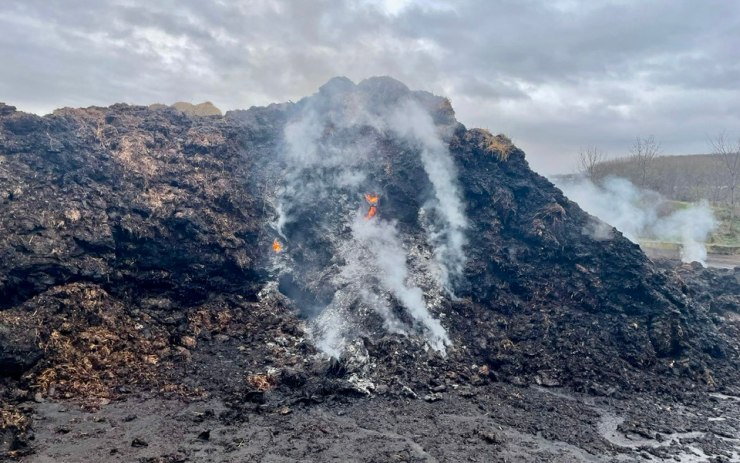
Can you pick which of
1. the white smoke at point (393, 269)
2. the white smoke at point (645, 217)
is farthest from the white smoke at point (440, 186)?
the white smoke at point (645, 217)

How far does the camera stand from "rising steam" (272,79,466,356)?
1628 cm

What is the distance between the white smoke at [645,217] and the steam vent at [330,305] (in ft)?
49.1

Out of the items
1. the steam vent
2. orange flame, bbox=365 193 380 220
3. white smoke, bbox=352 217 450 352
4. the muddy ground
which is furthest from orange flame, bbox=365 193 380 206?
the muddy ground

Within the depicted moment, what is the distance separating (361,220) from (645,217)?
35.6m

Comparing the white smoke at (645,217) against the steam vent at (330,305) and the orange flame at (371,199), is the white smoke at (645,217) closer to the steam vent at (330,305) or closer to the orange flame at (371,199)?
the steam vent at (330,305)

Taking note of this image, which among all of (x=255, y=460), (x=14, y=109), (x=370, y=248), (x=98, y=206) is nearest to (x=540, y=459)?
(x=255, y=460)

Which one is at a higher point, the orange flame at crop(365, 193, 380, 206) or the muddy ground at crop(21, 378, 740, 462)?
the orange flame at crop(365, 193, 380, 206)

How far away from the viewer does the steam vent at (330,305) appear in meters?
11.4

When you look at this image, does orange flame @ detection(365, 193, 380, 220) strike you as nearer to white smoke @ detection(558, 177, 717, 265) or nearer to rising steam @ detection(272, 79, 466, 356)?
rising steam @ detection(272, 79, 466, 356)

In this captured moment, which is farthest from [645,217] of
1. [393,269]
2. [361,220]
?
[393,269]

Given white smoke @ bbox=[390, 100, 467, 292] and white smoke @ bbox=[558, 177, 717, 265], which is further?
white smoke @ bbox=[558, 177, 717, 265]

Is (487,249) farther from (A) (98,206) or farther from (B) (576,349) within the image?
(A) (98,206)

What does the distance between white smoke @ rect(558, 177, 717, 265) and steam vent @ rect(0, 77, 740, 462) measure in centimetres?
1495

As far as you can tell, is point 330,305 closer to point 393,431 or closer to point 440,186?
point 393,431
